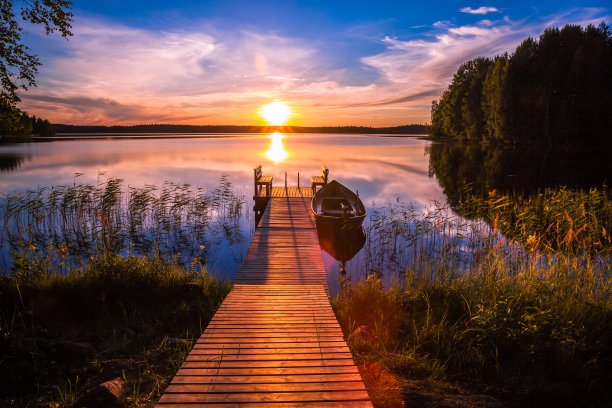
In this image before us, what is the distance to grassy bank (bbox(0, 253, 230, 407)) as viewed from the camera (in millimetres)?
4426

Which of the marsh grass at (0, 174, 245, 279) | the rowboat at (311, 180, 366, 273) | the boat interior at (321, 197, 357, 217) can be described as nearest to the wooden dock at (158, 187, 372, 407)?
the rowboat at (311, 180, 366, 273)

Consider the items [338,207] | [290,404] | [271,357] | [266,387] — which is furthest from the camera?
[338,207]

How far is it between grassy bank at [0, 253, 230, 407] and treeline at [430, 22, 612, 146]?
50384mm

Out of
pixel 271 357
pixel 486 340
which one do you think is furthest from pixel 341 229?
pixel 271 357

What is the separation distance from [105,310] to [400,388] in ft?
18.1

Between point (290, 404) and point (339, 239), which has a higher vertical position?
point (290, 404)

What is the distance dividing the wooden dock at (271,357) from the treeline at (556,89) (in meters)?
49.4

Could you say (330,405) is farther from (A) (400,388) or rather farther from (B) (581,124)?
(B) (581,124)

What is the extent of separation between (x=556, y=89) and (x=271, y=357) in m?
55.4

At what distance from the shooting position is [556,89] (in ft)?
154

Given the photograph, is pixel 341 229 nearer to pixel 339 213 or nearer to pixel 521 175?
pixel 339 213

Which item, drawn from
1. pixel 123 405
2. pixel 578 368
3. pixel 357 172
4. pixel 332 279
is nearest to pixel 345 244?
pixel 332 279

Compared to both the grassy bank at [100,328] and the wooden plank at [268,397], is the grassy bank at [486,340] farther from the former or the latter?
the grassy bank at [100,328]

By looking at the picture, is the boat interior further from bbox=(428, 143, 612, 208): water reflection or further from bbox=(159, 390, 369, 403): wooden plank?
bbox=(159, 390, 369, 403): wooden plank
